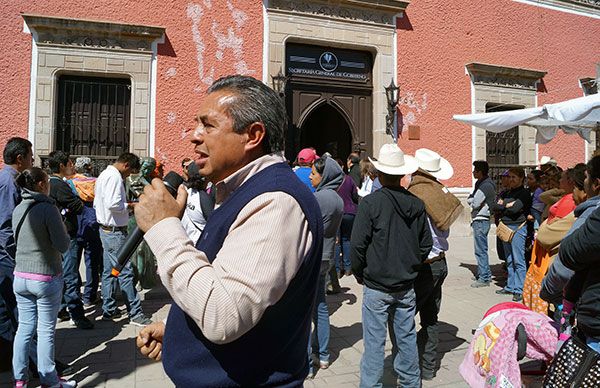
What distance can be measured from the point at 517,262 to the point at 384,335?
3827mm

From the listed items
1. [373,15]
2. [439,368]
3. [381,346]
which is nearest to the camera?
[381,346]

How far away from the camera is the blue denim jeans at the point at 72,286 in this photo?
4770mm

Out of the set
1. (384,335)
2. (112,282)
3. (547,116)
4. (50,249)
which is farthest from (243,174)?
(547,116)

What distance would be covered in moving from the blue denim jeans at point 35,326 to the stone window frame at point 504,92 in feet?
34.3

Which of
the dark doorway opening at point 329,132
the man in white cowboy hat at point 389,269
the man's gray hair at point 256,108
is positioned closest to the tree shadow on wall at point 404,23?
the dark doorway opening at point 329,132

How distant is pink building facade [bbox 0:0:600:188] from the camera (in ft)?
26.2

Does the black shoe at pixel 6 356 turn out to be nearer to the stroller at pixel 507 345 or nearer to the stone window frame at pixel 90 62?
the stroller at pixel 507 345

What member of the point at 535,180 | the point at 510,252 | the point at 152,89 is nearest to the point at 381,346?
the point at 510,252

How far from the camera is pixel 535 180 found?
6.82 m

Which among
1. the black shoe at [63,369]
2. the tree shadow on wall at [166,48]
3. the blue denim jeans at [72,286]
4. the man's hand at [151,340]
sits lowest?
the black shoe at [63,369]

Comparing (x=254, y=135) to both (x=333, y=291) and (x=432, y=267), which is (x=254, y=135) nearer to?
(x=432, y=267)

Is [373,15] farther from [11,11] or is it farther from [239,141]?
[239,141]

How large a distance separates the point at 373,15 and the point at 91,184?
7.50 meters

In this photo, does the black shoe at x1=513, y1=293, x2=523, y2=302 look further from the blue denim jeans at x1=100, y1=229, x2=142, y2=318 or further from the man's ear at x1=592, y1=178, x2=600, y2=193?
the blue denim jeans at x1=100, y1=229, x2=142, y2=318
